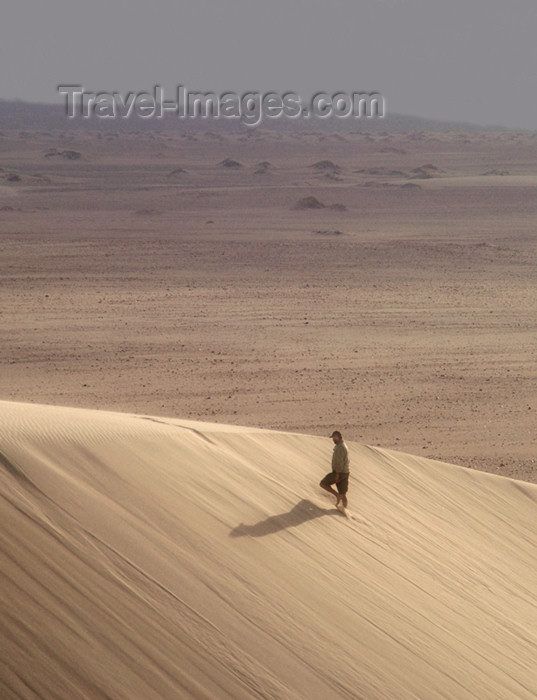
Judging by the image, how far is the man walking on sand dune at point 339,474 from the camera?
662 cm

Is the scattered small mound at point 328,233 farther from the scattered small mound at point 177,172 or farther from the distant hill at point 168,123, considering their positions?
the distant hill at point 168,123

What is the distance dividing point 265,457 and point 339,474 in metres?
0.65

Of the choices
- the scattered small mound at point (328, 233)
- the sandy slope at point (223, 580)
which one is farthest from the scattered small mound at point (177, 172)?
the sandy slope at point (223, 580)

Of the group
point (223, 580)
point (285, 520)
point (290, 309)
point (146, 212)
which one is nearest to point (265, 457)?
point (285, 520)

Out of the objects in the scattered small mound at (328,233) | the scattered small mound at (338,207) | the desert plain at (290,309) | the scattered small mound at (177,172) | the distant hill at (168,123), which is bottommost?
the desert plain at (290,309)

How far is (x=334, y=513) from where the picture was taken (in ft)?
21.6

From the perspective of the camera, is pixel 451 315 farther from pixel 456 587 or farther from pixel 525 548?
pixel 456 587

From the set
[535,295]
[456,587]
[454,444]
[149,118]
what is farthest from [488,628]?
[149,118]

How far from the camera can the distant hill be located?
109m

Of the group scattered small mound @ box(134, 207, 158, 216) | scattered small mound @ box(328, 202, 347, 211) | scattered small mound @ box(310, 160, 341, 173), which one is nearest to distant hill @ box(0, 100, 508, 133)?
scattered small mound @ box(310, 160, 341, 173)

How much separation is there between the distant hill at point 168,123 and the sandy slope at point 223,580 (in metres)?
97.9

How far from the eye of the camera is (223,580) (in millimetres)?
5078

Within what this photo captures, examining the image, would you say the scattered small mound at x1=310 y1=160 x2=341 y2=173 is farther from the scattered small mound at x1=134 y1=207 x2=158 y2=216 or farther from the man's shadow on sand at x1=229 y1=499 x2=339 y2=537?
the man's shadow on sand at x1=229 y1=499 x2=339 y2=537

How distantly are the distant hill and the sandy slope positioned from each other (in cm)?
9790
